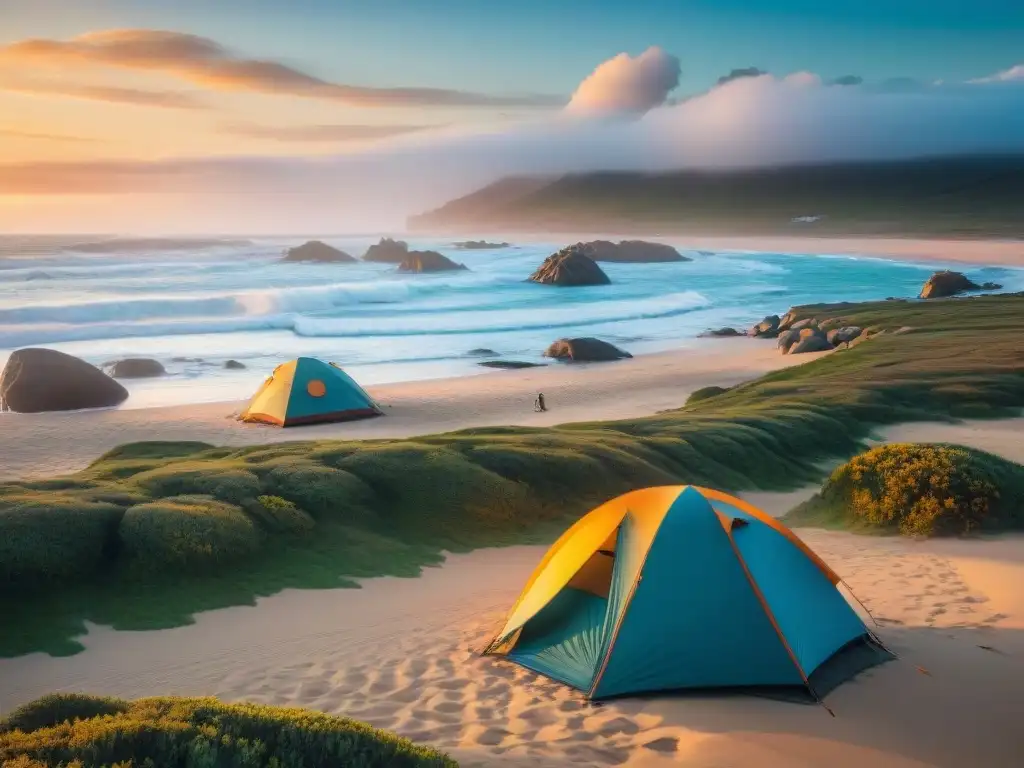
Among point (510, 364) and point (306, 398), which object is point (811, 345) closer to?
point (510, 364)

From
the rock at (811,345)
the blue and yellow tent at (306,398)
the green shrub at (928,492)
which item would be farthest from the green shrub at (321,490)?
the rock at (811,345)

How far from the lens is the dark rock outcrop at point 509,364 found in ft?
143

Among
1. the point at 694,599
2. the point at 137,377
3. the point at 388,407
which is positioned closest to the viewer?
the point at 694,599

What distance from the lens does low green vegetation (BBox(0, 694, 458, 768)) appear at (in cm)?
584

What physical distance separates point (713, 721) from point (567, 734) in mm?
1398

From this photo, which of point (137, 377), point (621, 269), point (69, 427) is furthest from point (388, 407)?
point (621, 269)

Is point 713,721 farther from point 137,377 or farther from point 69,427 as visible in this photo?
point 137,377

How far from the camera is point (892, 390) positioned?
93.5ft

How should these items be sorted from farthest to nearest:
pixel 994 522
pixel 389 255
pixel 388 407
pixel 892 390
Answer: pixel 389 255
pixel 388 407
pixel 892 390
pixel 994 522

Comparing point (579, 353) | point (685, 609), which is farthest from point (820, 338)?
point (685, 609)

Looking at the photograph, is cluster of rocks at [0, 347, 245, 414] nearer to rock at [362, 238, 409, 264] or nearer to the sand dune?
the sand dune

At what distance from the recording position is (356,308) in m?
78.8

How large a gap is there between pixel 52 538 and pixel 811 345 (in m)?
39.9

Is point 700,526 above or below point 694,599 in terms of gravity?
above
